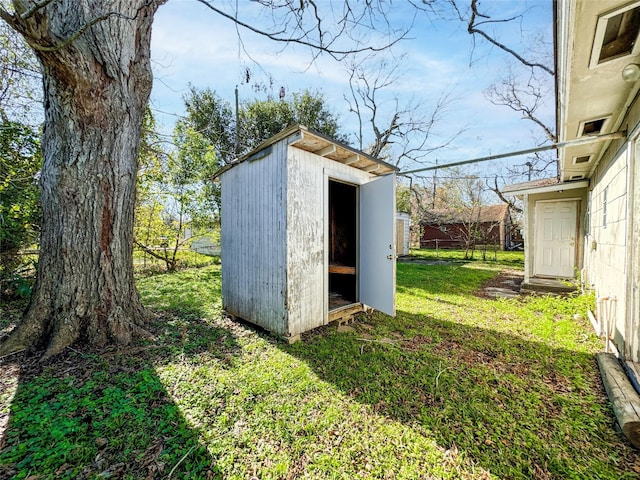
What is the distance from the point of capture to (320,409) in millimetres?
2039

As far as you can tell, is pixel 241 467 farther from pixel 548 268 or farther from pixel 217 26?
pixel 548 268

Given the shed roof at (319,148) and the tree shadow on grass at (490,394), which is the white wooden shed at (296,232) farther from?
the tree shadow on grass at (490,394)

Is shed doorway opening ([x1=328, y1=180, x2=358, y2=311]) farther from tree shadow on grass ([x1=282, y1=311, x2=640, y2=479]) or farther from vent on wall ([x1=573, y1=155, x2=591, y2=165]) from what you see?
vent on wall ([x1=573, y1=155, x2=591, y2=165])

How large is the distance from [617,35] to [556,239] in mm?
5711

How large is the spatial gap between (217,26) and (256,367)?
13.8ft

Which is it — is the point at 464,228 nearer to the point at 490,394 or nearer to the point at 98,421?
the point at 490,394

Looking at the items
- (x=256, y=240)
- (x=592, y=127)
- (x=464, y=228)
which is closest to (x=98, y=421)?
(x=256, y=240)

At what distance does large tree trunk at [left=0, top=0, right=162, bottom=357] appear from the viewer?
281 cm

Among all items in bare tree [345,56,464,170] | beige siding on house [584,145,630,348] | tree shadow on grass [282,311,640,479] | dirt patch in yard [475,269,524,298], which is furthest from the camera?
bare tree [345,56,464,170]

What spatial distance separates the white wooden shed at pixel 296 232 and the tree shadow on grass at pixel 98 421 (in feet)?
3.28

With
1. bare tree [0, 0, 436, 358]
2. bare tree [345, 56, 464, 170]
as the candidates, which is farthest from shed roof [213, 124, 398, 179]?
bare tree [345, 56, 464, 170]

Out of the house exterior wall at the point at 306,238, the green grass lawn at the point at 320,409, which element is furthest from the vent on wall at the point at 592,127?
the house exterior wall at the point at 306,238

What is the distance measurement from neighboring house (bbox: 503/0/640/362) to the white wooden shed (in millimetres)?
2088

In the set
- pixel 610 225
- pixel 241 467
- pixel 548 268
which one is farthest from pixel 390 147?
pixel 241 467
